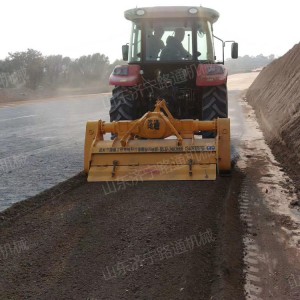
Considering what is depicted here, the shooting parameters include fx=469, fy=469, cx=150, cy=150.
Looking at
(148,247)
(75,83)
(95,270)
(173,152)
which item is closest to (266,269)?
(148,247)

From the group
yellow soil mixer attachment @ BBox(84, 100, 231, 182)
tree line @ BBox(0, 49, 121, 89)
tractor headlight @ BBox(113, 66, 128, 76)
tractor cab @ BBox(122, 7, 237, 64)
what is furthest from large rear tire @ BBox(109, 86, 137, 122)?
tree line @ BBox(0, 49, 121, 89)

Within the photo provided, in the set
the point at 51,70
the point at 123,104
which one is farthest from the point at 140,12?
the point at 51,70

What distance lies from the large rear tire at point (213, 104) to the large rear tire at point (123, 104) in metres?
1.12

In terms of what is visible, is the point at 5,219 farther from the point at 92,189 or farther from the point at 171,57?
the point at 171,57

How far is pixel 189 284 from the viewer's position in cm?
307

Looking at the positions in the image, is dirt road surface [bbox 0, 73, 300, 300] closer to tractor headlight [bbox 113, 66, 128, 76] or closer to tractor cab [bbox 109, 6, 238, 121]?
→ tractor cab [bbox 109, 6, 238, 121]

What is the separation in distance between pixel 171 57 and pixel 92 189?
2734 mm

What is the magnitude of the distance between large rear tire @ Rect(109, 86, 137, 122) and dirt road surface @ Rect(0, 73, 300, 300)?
1686 millimetres

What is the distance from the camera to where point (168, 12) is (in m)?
7.14

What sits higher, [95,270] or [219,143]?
[219,143]

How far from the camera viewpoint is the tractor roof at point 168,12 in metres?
7.09

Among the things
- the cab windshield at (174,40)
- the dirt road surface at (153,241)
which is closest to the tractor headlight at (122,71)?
the cab windshield at (174,40)

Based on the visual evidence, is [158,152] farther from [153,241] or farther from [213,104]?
[153,241]

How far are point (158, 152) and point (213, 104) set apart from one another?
1657 mm
